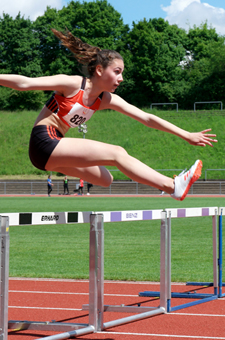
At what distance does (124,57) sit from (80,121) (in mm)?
65523

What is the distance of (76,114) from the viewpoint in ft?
14.3

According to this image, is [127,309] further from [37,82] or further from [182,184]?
[37,82]

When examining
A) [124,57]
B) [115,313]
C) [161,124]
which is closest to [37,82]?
[161,124]

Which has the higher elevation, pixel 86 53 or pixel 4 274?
pixel 86 53

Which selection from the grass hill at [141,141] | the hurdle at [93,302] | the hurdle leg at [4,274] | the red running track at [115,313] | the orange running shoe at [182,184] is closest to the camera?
the hurdle leg at [4,274]

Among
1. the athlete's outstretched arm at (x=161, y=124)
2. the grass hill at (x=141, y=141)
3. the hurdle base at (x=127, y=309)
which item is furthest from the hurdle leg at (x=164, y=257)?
the grass hill at (x=141, y=141)

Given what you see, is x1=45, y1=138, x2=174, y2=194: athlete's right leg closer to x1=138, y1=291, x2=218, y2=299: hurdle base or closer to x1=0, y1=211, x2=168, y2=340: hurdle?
x1=0, y1=211, x2=168, y2=340: hurdle

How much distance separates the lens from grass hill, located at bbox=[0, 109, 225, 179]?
149 feet

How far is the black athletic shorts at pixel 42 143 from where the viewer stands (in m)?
4.18

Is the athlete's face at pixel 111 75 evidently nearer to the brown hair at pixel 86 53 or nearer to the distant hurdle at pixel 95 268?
the brown hair at pixel 86 53

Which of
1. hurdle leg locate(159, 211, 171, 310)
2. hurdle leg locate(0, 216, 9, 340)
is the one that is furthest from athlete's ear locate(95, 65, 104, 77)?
hurdle leg locate(159, 211, 171, 310)

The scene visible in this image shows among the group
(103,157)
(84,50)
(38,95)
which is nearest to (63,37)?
(84,50)

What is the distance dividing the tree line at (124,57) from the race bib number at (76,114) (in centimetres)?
5923

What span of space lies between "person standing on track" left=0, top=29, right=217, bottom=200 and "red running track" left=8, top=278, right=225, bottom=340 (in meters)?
1.46
